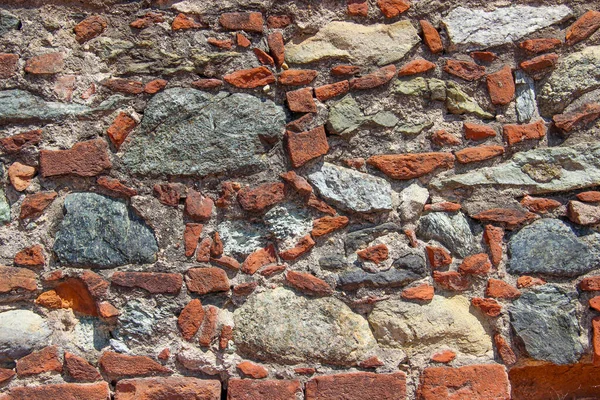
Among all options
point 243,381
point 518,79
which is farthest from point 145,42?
point 518,79

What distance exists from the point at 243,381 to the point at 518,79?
144 cm

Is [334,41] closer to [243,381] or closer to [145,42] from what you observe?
[145,42]

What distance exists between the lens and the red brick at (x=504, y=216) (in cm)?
212

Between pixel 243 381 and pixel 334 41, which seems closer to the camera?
pixel 243 381

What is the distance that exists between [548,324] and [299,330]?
84cm

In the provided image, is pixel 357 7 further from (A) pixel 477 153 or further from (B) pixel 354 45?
(A) pixel 477 153

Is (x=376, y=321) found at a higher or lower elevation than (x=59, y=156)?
lower

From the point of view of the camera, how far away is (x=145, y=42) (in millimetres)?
2119

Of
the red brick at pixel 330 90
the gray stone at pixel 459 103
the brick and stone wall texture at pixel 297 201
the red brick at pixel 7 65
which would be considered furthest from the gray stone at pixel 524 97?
the red brick at pixel 7 65

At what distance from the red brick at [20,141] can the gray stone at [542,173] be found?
1.35 m

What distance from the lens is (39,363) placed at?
1938mm

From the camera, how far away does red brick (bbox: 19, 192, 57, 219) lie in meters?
1.99

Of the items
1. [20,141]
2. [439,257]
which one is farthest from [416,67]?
[20,141]

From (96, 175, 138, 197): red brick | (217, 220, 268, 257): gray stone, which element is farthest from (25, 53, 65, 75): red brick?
(217, 220, 268, 257): gray stone
